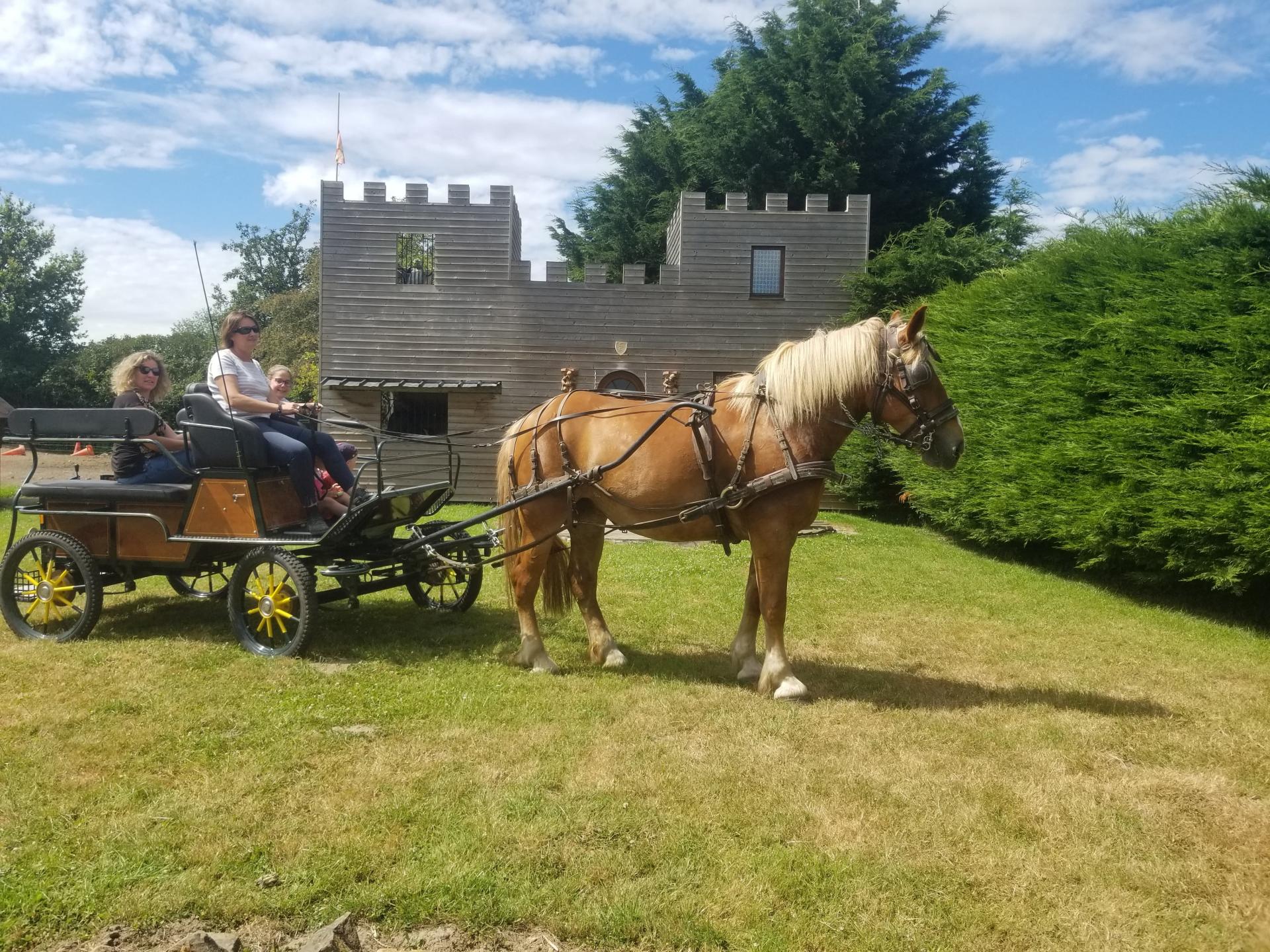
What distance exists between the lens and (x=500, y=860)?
3311 mm

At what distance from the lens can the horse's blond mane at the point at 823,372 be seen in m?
5.34

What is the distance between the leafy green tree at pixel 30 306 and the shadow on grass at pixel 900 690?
128ft

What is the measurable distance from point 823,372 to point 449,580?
360cm

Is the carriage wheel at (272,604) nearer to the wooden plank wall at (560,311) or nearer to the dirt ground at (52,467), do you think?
the wooden plank wall at (560,311)

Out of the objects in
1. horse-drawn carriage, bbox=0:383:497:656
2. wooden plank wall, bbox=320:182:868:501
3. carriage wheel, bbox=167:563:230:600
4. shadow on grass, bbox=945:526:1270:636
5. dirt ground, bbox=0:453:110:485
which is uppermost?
wooden plank wall, bbox=320:182:868:501

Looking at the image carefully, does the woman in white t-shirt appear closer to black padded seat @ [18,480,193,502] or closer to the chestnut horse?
black padded seat @ [18,480,193,502]

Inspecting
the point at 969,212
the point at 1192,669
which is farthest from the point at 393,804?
the point at 969,212

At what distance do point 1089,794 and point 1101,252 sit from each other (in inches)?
263

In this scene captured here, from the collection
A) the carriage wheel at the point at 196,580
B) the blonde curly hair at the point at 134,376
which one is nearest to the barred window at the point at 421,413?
the carriage wheel at the point at 196,580

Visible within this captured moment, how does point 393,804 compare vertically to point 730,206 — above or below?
below

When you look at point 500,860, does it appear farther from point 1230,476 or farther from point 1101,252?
point 1101,252

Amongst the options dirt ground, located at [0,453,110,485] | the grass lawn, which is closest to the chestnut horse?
the grass lawn

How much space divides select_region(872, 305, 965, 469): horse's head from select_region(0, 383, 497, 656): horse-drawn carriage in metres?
2.77

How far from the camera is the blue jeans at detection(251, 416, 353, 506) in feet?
19.6
